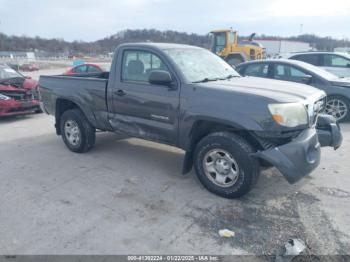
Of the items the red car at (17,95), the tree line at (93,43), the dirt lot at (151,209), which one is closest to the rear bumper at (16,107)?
the red car at (17,95)

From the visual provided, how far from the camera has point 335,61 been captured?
945 centimetres

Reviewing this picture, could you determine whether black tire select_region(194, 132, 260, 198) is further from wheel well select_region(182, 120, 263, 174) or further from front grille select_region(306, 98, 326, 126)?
front grille select_region(306, 98, 326, 126)

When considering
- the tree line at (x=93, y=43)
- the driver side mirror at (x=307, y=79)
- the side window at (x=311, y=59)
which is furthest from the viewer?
the tree line at (x=93, y=43)

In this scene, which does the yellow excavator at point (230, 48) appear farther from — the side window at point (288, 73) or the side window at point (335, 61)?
the side window at point (288, 73)

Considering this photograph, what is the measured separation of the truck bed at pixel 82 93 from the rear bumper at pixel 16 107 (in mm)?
2783

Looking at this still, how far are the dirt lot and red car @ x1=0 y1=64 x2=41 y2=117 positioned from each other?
323 centimetres

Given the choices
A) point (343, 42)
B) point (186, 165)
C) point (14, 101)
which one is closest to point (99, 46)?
point (343, 42)

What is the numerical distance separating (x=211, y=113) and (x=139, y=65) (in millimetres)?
1491

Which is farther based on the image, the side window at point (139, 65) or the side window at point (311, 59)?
the side window at point (311, 59)

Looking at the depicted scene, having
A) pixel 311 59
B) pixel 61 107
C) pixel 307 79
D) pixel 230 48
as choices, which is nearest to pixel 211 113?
pixel 61 107

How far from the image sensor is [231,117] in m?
3.52

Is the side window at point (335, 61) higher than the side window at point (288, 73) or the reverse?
higher

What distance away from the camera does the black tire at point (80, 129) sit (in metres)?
5.31

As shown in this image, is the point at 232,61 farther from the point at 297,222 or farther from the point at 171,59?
the point at 297,222
